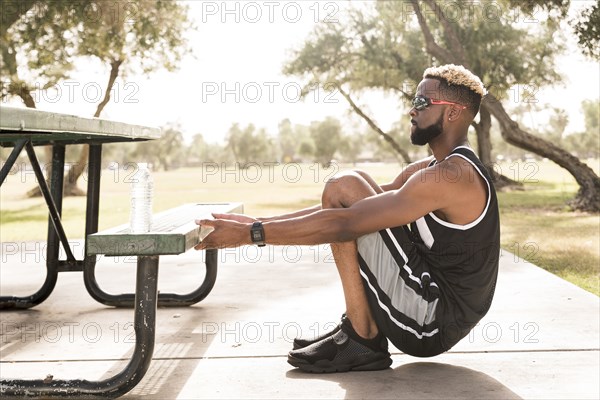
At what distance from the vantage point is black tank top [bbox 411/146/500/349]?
3523 millimetres

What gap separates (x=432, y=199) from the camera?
3391mm

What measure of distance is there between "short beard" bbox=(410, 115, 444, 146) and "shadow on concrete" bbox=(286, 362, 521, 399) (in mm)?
1163

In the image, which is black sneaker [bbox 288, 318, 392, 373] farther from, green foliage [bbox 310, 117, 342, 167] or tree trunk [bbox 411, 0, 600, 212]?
green foliage [bbox 310, 117, 342, 167]

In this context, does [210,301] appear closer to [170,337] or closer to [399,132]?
[170,337]

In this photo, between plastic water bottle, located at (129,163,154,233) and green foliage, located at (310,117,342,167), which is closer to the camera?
plastic water bottle, located at (129,163,154,233)

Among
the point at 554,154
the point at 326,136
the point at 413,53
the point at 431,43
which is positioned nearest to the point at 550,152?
the point at 554,154

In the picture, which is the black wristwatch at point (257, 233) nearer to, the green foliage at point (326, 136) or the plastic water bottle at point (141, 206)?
the plastic water bottle at point (141, 206)

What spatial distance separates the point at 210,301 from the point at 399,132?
88.5 m

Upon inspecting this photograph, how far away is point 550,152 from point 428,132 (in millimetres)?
15376

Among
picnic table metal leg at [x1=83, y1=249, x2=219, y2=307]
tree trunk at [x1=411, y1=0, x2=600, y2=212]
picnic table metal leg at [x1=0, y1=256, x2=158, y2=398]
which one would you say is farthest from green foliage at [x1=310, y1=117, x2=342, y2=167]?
picnic table metal leg at [x1=0, y1=256, x2=158, y2=398]

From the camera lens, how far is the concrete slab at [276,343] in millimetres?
3617

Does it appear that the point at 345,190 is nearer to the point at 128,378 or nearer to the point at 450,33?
the point at 128,378

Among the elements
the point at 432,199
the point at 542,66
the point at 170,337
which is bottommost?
the point at 170,337

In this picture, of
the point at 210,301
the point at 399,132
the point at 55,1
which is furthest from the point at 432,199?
the point at 399,132
